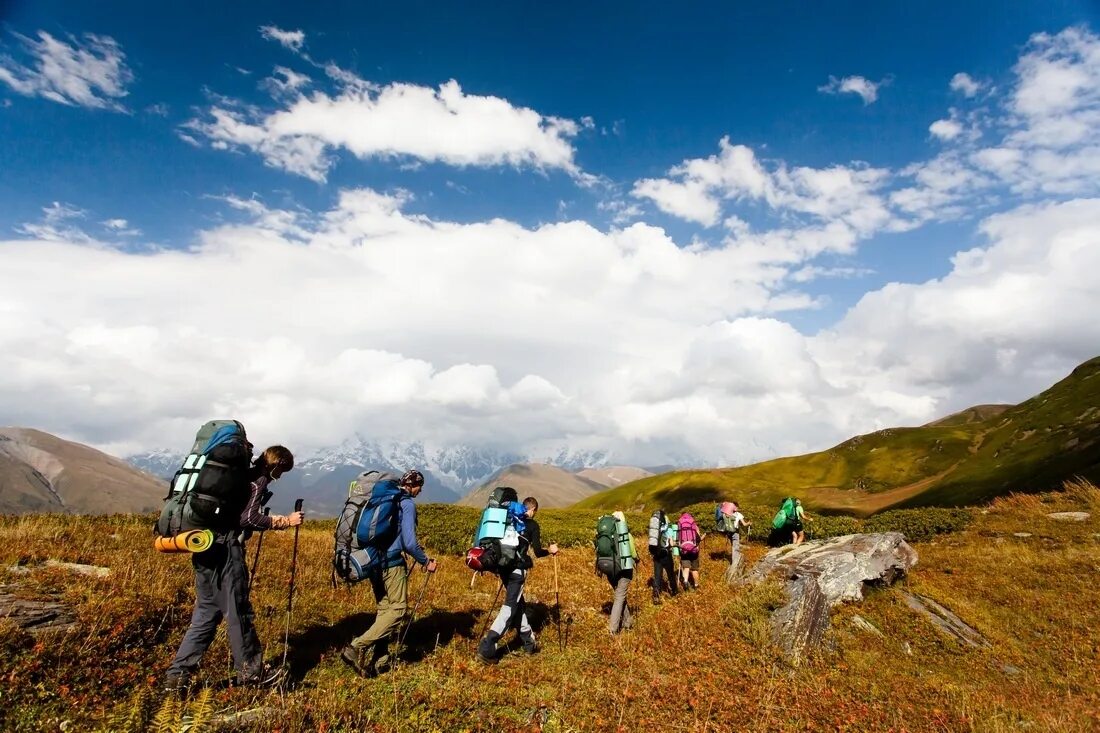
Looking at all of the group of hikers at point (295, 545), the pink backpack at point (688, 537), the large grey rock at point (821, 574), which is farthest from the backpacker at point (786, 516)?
the group of hikers at point (295, 545)

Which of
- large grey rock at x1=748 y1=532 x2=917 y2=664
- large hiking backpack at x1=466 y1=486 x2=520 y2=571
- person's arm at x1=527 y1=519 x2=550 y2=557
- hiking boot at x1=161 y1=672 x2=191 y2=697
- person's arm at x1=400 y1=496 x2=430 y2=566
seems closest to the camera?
hiking boot at x1=161 y1=672 x2=191 y2=697

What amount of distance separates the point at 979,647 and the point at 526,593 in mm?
11933

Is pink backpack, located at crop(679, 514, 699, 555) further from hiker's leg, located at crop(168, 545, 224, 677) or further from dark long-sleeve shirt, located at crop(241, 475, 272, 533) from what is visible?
hiker's leg, located at crop(168, 545, 224, 677)

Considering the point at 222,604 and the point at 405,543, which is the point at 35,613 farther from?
the point at 405,543

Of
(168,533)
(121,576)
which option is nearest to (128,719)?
(168,533)

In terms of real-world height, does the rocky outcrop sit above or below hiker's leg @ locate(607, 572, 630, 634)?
above

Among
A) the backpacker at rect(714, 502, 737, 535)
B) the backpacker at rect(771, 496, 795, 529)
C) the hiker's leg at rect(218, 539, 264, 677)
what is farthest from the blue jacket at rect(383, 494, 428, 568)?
the backpacker at rect(771, 496, 795, 529)

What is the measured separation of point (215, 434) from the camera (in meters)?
7.64

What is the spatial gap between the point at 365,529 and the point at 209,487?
262cm

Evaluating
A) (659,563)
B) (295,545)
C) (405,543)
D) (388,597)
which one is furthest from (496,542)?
(659,563)

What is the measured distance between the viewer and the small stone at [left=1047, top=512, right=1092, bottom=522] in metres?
23.9

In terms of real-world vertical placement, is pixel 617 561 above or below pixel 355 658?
above

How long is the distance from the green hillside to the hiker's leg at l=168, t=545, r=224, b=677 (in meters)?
53.4

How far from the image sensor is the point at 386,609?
9.29m
